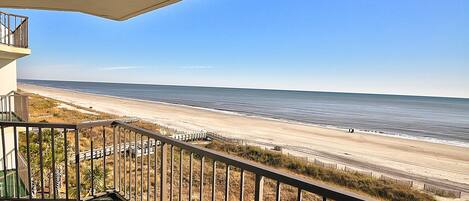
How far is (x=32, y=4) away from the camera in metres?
2.34

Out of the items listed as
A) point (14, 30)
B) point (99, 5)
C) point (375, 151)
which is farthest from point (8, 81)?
point (375, 151)

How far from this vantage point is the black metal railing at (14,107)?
19.2 feet

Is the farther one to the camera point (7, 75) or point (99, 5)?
point (7, 75)

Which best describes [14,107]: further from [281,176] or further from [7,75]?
[281,176]

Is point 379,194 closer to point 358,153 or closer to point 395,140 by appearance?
point 358,153

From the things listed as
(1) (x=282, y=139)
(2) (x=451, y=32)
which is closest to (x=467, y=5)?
(2) (x=451, y=32)

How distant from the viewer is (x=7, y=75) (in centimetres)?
672

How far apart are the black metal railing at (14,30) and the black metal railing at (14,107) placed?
128cm

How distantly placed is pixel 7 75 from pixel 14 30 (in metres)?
1.25

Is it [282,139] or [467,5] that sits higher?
[467,5]

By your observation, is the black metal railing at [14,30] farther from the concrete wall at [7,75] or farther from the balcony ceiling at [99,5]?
the balcony ceiling at [99,5]

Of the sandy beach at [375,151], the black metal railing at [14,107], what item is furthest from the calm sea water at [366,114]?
the black metal railing at [14,107]

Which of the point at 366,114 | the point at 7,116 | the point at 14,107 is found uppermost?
the point at 14,107

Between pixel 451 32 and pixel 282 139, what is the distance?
29.1 m
